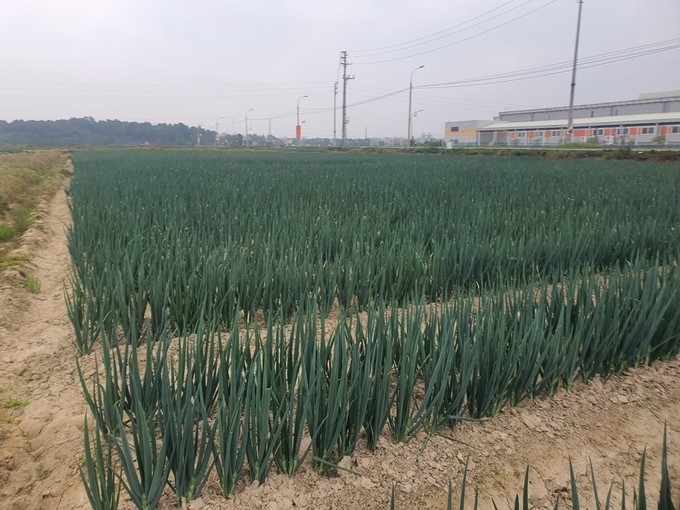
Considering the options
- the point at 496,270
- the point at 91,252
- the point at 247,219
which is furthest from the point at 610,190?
the point at 91,252

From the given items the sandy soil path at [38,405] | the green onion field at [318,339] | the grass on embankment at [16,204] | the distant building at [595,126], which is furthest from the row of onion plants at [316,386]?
the distant building at [595,126]

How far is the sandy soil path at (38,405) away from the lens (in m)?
1.98

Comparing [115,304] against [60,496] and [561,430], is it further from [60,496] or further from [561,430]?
[561,430]

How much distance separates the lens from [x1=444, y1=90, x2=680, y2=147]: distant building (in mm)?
41312

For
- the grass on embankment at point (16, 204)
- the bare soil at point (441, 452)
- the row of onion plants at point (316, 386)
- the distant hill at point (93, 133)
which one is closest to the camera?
the row of onion plants at point (316, 386)

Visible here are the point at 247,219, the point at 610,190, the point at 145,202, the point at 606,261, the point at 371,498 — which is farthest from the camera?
the point at 610,190

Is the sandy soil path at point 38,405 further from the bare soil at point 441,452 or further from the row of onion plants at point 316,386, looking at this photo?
the row of onion plants at point 316,386

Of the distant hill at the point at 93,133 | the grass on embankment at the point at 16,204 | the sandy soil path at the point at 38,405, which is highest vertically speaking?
the distant hill at the point at 93,133

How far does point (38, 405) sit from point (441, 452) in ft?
7.21

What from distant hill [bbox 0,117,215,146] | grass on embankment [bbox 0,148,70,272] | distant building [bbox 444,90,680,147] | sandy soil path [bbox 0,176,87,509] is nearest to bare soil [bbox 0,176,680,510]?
sandy soil path [bbox 0,176,87,509]

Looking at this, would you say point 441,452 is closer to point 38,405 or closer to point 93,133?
point 38,405

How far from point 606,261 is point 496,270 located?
150 centimetres

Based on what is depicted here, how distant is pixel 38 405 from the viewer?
→ 2.62 m

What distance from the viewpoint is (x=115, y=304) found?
10.5ft
